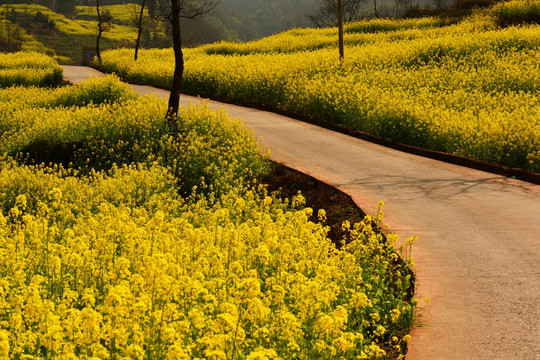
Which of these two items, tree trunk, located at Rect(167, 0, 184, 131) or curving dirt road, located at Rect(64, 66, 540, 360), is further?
tree trunk, located at Rect(167, 0, 184, 131)

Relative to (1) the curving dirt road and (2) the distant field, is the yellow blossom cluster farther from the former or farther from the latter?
(2) the distant field

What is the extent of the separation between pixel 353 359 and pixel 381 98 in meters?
15.1

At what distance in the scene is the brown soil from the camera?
10291 millimetres

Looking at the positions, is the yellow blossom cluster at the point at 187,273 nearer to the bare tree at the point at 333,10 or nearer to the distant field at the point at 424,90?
the distant field at the point at 424,90

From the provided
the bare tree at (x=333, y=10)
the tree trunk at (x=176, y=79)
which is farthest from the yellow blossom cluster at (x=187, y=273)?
the bare tree at (x=333, y=10)

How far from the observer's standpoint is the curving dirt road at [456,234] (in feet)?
19.9

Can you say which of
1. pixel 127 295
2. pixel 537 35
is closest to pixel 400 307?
pixel 127 295

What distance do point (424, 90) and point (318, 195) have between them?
10557mm

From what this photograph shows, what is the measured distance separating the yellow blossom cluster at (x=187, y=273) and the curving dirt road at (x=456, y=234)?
42 centimetres

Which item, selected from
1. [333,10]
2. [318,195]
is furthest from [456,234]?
[333,10]

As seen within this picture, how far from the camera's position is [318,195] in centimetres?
1174

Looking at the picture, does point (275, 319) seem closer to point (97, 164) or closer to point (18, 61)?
point (97, 164)

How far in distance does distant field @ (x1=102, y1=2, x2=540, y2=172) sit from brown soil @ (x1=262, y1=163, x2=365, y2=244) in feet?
14.3

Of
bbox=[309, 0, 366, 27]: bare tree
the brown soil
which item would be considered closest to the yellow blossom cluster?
the brown soil
